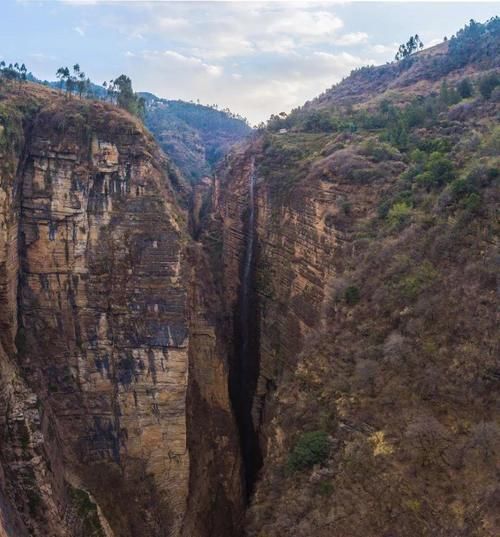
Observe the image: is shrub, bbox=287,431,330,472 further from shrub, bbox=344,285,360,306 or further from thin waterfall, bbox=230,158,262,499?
thin waterfall, bbox=230,158,262,499

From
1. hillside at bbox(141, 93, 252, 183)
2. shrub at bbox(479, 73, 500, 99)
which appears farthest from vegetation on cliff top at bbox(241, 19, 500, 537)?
hillside at bbox(141, 93, 252, 183)

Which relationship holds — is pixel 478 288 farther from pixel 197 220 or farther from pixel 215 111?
pixel 215 111

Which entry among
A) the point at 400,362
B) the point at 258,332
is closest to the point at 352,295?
the point at 400,362

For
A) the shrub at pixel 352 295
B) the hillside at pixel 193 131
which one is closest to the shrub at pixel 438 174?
the shrub at pixel 352 295

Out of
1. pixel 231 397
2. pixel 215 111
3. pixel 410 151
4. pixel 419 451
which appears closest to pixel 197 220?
pixel 231 397

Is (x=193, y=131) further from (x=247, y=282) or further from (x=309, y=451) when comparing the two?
(x=309, y=451)

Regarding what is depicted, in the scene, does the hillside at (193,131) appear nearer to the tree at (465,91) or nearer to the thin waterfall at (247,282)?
the thin waterfall at (247,282)
